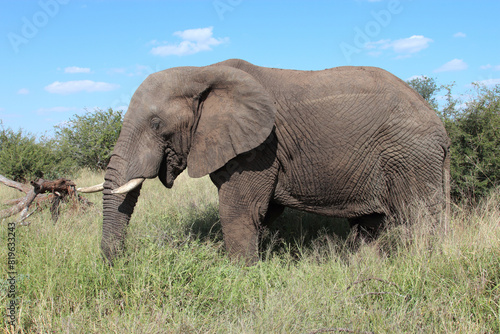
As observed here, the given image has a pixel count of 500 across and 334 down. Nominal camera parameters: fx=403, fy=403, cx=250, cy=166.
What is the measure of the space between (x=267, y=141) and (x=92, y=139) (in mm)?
9436

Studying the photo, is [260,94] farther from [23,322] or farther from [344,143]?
[23,322]

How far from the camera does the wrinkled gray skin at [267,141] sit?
416 cm

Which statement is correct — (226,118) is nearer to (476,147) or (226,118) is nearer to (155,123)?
(155,123)

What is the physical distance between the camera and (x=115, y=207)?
4156 mm

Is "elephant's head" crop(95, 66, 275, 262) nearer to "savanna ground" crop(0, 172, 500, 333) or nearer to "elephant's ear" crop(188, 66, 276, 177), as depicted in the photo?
"elephant's ear" crop(188, 66, 276, 177)

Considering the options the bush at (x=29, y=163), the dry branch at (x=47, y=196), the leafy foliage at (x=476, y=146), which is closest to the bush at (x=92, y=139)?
the bush at (x=29, y=163)

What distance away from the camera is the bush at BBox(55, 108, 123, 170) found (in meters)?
12.4

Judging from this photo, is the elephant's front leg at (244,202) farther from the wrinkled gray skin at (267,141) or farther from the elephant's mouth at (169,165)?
the elephant's mouth at (169,165)

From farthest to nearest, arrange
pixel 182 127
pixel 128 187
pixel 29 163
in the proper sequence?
pixel 29 163 → pixel 182 127 → pixel 128 187

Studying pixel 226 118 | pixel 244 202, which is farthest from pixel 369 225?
pixel 226 118

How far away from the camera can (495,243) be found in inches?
145

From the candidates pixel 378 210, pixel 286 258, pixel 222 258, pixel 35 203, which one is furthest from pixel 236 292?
pixel 35 203

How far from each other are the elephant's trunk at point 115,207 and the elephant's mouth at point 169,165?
1.18 ft

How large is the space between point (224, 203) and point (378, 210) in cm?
176
